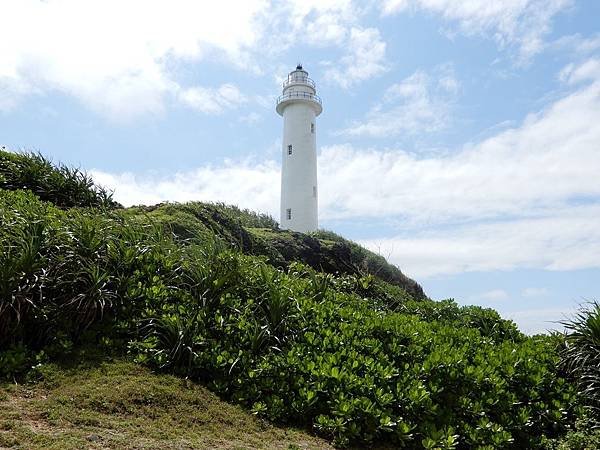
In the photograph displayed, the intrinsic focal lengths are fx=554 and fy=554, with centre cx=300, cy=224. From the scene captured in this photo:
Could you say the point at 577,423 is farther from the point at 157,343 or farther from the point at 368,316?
the point at 157,343

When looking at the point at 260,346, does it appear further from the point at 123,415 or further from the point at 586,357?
the point at 586,357

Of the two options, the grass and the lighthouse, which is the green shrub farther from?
the lighthouse

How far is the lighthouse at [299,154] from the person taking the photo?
29656mm

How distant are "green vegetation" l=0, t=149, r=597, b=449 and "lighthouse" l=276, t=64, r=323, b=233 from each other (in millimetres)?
21833

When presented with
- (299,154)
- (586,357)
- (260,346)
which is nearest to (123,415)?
(260,346)

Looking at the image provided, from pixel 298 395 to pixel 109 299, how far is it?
2387 mm

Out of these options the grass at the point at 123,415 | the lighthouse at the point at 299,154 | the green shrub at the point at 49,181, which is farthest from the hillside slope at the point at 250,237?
the lighthouse at the point at 299,154

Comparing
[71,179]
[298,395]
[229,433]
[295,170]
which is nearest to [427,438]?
[298,395]


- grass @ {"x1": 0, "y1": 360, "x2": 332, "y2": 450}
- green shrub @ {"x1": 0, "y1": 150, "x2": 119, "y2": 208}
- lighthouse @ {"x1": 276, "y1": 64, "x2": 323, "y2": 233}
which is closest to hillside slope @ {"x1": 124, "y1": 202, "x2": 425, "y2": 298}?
green shrub @ {"x1": 0, "y1": 150, "x2": 119, "y2": 208}

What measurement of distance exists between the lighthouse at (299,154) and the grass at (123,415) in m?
23.6

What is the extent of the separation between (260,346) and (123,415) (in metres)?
1.73

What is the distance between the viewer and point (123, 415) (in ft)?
15.6

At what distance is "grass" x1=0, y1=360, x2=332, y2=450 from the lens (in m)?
→ 4.23

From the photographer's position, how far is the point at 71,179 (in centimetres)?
1063
